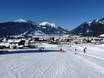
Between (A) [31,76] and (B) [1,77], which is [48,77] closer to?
(A) [31,76]

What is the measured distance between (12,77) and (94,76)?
5.22 metres

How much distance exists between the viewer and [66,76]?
16.9 m

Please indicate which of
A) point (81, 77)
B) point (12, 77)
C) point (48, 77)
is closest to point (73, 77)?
point (81, 77)

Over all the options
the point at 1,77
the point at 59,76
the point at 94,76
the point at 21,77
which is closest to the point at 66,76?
the point at 59,76

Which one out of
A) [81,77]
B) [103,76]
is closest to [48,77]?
[81,77]

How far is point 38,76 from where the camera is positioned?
16.8m

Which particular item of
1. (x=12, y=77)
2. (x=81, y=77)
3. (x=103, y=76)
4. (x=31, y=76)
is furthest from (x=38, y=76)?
(x=103, y=76)

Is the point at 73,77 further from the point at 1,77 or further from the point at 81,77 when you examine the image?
the point at 1,77

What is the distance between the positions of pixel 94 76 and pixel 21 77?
467cm

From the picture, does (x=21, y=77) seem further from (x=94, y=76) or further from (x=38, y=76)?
(x=94, y=76)

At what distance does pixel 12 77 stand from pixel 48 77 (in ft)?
7.31

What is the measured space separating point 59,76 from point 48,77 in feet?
2.53

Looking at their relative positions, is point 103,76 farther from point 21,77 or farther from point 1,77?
point 1,77

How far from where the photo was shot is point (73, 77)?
16641mm
